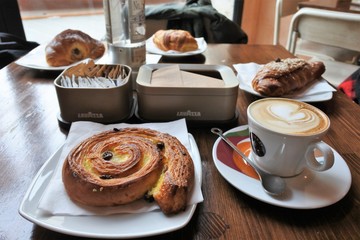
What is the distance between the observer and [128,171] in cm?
42

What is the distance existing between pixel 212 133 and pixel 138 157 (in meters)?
0.21

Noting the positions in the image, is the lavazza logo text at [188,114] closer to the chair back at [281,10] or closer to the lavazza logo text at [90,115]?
the lavazza logo text at [90,115]

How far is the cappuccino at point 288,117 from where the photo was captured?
44 cm

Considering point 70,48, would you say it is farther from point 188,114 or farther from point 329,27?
point 329,27

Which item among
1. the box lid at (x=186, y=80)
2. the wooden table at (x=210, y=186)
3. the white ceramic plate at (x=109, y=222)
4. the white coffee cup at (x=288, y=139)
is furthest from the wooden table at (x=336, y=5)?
the white ceramic plate at (x=109, y=222)

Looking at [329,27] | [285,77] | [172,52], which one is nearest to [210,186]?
[285,77]

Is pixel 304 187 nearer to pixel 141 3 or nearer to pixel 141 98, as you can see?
pixel 141 98

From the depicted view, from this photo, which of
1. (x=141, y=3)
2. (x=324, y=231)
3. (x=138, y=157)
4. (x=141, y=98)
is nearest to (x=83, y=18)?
(x=141, y=3)

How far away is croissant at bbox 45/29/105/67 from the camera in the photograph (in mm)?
947

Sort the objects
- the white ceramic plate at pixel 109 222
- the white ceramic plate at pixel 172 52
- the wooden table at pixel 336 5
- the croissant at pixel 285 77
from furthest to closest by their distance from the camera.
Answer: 1. the wooden table at pixel 336 5
2. the white ceramic plate at pixel 172 52
3. the croissant at pixel 285 77
4. the white ceramic plate at pixel 109 222

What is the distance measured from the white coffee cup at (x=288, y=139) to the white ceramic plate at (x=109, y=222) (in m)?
0.15

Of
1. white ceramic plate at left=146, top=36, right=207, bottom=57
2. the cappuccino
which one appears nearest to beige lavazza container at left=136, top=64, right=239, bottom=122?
the cappuccino

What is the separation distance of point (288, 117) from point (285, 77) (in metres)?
0.38

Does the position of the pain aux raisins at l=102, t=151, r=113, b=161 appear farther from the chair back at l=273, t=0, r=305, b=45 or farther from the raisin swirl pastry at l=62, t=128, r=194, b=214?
the chair back at l=273, t=0, r=305, b=45
